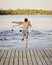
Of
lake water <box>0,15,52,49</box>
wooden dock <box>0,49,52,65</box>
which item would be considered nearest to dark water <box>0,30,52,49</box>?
lake water <box>0,15,52,49</box>

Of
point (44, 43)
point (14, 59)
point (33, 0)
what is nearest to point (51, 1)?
point (33, 0)

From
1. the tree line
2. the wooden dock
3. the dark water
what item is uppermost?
the tree line

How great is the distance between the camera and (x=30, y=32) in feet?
13.1

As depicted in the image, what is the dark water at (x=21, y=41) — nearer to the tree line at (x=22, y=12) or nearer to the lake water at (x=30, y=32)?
the lake water at (x=30, y=32)

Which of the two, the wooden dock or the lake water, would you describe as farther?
the lake water

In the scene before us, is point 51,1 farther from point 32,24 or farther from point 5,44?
point 5,44

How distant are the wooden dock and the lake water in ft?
0.44

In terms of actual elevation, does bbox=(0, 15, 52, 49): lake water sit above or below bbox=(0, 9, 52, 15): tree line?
below

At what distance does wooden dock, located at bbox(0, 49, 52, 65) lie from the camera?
3316mm

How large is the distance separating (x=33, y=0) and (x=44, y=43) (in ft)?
2.82

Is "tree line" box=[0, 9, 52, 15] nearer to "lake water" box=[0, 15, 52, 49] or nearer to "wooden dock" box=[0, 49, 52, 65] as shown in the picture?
"lake water" box=[0, 15, 52, 49]

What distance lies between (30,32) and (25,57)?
58cm

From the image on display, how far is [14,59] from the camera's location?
11.5 feet

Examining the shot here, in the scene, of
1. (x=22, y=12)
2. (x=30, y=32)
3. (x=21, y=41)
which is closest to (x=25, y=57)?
(x=21, y=41)
